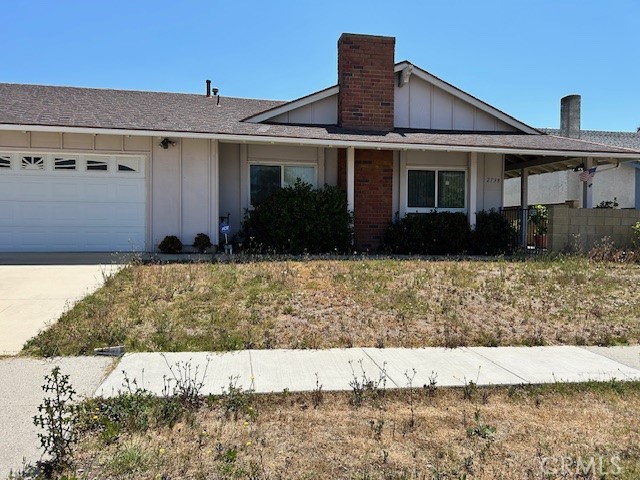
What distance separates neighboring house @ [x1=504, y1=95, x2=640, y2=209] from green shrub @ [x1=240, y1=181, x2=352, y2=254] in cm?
1229

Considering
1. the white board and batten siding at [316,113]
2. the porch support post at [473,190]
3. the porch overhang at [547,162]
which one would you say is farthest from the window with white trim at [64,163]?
the porch overhang at [547,162]

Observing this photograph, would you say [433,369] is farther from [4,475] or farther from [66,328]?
[66,328]

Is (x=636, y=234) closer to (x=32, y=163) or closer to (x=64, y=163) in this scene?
(x=64, y=163)

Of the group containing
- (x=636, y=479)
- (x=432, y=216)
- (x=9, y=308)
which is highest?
(x=432, y=216)

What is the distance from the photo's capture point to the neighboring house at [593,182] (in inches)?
931

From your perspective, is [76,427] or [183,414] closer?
[76,427]

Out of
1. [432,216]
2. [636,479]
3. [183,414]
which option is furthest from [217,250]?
[636,479]

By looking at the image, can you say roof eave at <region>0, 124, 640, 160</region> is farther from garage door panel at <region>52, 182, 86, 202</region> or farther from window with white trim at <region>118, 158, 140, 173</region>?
garage door panel at <region>52, 182, 86, 202</region>

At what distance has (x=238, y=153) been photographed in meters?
14.0

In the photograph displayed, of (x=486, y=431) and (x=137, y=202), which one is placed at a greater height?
(x=137, y=202)

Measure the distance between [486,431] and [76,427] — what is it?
9.74 feet

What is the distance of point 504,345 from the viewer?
6098mm

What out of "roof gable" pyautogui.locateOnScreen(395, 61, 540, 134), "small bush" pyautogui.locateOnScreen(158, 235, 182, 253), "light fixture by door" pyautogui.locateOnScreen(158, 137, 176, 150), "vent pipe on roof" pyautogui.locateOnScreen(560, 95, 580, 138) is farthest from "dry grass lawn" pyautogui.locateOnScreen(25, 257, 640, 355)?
"vent pipe on roof" pyautogui.locateOnScreen(560, 95, 580, 138)

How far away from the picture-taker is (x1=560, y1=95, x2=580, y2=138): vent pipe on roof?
85.9 ft
